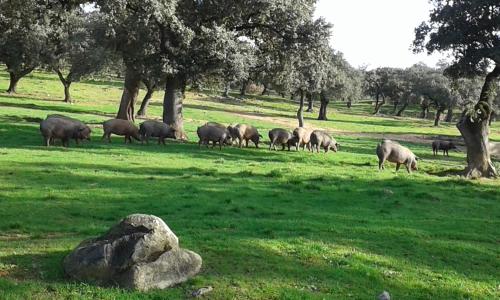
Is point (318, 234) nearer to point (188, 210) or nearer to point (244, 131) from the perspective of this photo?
point (188, 210)

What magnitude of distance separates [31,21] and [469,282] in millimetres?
20988

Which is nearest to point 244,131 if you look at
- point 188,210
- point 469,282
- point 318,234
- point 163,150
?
point 163,150

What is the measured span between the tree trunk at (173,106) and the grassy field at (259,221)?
8.53 metres

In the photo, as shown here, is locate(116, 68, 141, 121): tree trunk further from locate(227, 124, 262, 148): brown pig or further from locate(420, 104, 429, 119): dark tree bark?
locate(420, 104, 429, 119): dark tree bark

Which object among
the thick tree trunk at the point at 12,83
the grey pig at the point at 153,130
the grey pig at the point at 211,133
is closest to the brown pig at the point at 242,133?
the grey pig at the point at 211,133

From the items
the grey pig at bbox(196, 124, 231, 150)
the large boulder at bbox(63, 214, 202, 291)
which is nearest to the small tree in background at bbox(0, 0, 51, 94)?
the grey pig at bbox(196, 124, 231, 150)

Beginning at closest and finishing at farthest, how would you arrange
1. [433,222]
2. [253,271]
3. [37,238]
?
[253,271] < [37,238] < [433,222]

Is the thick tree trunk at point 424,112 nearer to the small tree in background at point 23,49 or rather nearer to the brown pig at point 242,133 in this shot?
the small tree in background at point 23,49

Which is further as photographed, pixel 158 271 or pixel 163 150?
pixel 163 150

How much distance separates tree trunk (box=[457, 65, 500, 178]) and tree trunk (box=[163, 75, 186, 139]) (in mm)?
18634

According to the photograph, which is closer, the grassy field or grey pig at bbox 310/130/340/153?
the grassy field

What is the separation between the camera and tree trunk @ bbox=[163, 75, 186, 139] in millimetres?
38706

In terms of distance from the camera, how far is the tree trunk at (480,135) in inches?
1234

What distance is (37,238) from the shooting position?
12664 mm
